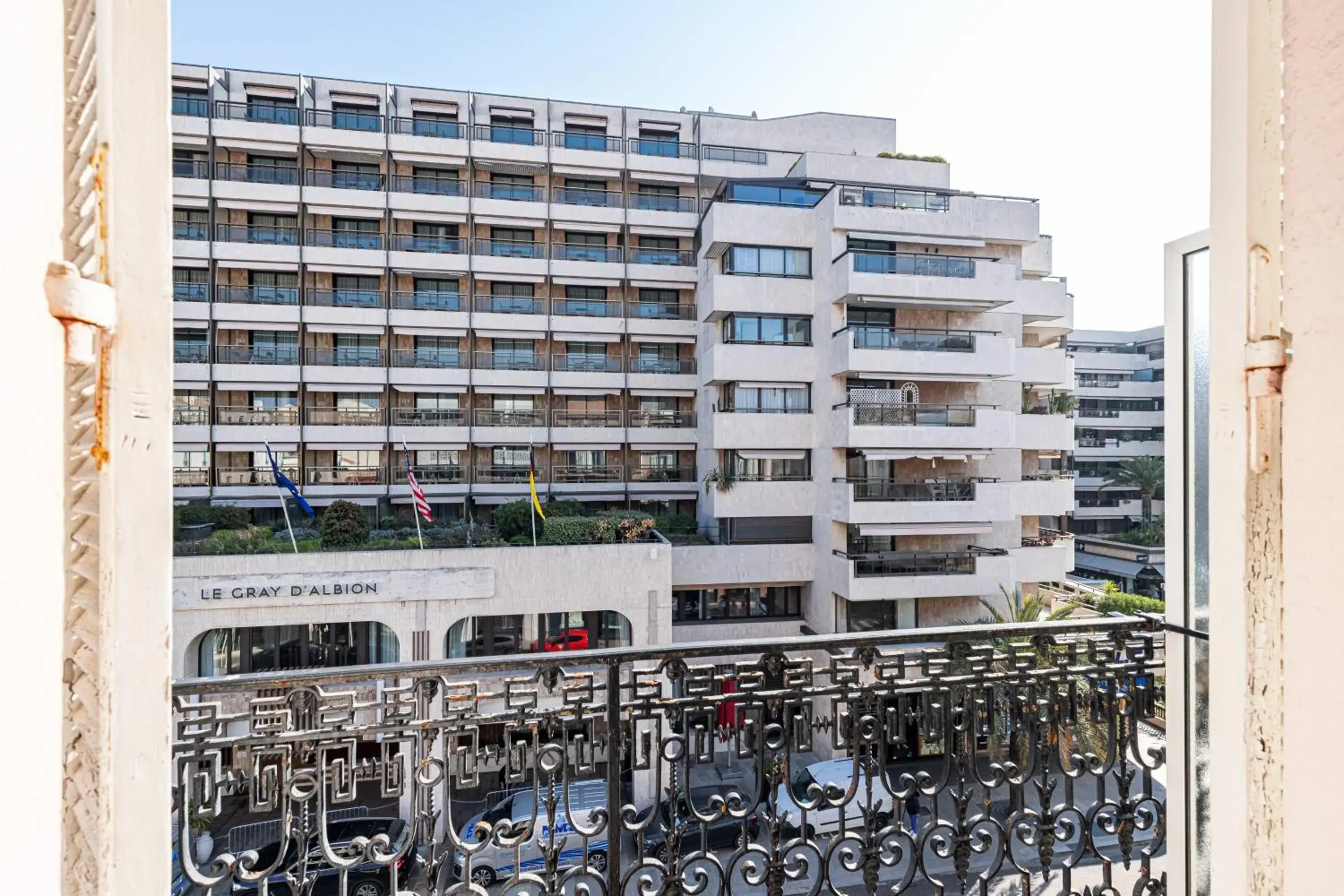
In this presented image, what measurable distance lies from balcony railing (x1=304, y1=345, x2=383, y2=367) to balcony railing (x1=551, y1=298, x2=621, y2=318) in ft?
16.4

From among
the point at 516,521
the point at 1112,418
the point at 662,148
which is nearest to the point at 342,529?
the point at 516,521

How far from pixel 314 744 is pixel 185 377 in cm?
1840

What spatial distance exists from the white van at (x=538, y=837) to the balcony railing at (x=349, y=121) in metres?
17.2

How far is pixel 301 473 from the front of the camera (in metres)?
17.0

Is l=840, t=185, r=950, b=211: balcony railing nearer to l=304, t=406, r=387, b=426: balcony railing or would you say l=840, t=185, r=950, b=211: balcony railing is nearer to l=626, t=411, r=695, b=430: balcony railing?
l=626, t=411, r=695, b=430: balcony railing

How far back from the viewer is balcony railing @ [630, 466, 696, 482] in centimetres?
1839

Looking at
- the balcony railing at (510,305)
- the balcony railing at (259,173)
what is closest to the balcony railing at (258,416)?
the balcony railing at (510,305)

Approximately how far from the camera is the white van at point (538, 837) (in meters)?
1.91

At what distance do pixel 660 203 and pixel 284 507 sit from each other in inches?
494

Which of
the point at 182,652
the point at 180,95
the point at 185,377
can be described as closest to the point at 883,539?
the point at 182,652

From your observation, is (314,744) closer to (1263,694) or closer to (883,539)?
(1263,694)

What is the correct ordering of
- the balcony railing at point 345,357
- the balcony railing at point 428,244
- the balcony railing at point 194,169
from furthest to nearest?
the balcony railing at point 428,244 < the balcony railing at point 345,357 < the balcony railing at point 194,169

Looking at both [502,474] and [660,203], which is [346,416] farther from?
[660,203]

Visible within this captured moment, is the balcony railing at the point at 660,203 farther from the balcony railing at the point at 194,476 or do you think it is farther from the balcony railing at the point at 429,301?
the balcony railing at the point at 194,476
